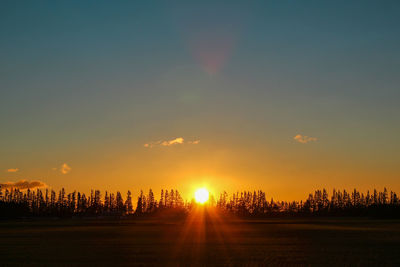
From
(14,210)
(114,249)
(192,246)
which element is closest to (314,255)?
(192,246)

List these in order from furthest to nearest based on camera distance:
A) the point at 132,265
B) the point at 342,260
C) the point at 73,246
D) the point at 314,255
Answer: the point at 73,246 < the point at 314,255 < the point at 342,260 < the point at 132,265

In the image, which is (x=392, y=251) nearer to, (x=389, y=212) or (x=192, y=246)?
(x=192, y=246)

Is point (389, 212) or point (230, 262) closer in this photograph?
point (230, 262)

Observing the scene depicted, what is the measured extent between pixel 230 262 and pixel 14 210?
173 metres

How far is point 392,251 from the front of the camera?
3750 cm

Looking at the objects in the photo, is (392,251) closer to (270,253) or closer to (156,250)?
(270,253)

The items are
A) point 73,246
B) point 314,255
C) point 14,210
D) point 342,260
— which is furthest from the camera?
point 14,210

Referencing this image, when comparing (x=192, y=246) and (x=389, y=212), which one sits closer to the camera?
(x=192, y=246)

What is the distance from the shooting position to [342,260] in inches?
1244

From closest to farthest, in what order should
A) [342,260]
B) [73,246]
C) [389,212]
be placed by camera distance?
[342,260], [73,246], [389,212]

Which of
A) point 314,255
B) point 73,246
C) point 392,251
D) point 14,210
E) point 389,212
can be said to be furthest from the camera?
point 14,210

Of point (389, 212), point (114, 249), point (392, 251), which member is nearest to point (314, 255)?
point (392, 251)

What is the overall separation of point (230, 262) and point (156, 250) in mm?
10097

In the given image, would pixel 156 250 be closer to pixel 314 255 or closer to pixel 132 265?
pixel 132 265
